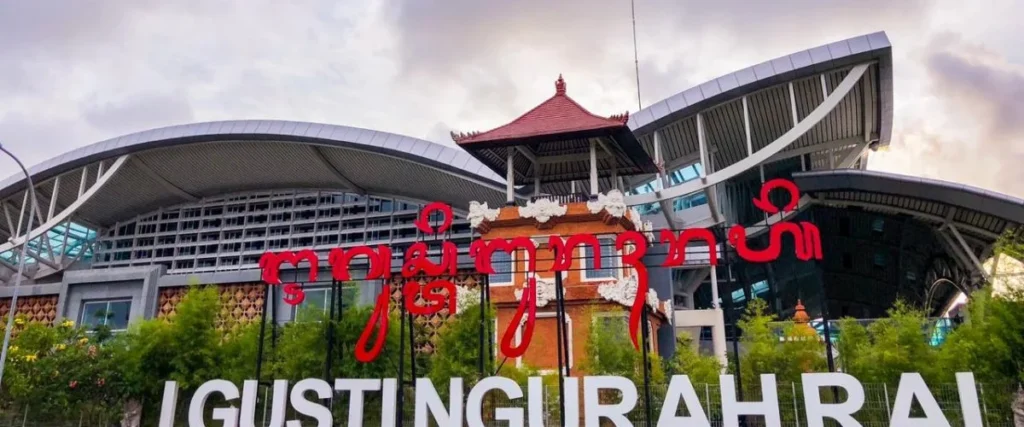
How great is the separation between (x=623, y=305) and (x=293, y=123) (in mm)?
20362

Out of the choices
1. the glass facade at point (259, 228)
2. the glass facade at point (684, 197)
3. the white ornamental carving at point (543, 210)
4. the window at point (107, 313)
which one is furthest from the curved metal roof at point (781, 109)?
the window at point (107, 313)

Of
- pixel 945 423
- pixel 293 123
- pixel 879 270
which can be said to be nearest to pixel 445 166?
pixel 293 123

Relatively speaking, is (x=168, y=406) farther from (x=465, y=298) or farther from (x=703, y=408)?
(x=703, y=408)

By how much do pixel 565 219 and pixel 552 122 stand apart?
3.92 metres

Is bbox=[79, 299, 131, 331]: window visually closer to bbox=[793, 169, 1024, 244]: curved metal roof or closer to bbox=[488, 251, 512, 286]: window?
bbox=[488, 251, 512, 286]: window

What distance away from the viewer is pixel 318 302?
3481 cm

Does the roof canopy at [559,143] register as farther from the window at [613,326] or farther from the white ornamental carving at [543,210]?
the window at [613,326]

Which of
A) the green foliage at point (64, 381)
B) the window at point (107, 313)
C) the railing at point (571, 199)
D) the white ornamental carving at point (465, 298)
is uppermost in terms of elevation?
the railing at point (571, 199)

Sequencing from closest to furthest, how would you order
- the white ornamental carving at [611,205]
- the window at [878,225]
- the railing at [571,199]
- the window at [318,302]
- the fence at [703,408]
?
the fence at [703,408]
the window at [318,302]
the white ornamental carving at [611,205]
the railing at [571,199]
the window at [878,225]

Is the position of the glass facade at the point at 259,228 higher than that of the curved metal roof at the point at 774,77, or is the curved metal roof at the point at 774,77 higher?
Answer: the curved metal roof at the point at 774,77

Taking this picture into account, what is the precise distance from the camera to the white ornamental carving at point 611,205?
2869 centimetres

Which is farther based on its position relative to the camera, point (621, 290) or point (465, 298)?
point (465, 298)

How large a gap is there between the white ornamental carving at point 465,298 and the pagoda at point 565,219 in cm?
108

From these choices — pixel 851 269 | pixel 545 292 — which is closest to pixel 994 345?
pixel 545 292
